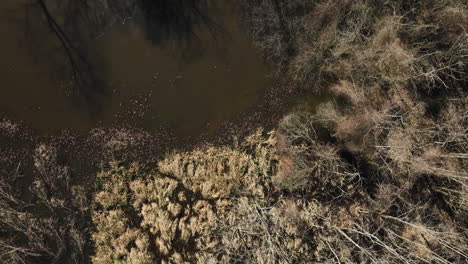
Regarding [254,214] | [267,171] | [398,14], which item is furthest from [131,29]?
[398,14]

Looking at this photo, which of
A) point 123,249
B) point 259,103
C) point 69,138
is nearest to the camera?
point 123,249

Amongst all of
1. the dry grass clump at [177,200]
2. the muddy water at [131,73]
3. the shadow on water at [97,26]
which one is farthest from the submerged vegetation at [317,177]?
the shadow on water at [97,26]

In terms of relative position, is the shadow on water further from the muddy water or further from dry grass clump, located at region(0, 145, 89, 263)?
dry grass clump, located at region(0, 145, 89, 263)

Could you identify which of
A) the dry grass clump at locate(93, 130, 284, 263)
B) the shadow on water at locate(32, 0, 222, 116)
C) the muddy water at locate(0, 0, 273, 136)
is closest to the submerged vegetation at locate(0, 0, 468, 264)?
the dry grass clump at locate(93, 130, 284, 263)

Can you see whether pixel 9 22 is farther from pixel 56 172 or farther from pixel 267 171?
pixel 267 171

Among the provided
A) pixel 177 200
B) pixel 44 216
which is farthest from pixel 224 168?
pixel 44 216
